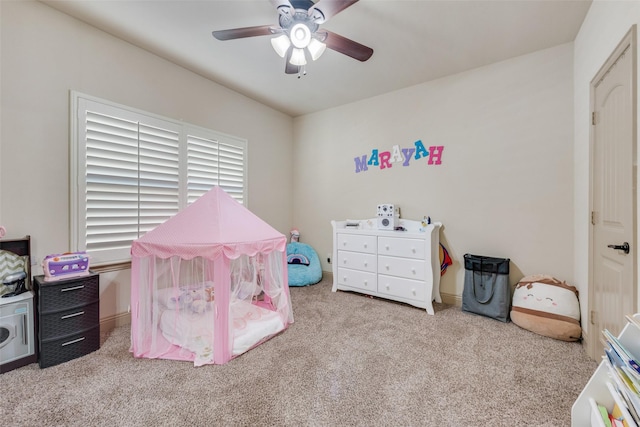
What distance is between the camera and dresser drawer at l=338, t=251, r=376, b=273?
3385mm

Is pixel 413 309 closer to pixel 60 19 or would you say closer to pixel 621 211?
pixel 621 211

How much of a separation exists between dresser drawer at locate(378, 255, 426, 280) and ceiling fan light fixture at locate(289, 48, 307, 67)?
2.32 m

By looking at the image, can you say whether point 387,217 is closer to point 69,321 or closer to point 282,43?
point 282,43

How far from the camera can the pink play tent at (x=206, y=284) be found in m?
1.98

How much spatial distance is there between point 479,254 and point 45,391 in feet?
12.8

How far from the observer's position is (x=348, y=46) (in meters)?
2.05

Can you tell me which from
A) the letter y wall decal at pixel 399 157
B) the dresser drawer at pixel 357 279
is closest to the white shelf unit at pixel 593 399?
the dresser drawer at pixel 357 279

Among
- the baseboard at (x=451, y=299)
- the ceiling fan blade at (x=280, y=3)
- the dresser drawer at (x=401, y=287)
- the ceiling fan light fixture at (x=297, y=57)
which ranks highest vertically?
the ceiling fan blade at (x=280, y=3)

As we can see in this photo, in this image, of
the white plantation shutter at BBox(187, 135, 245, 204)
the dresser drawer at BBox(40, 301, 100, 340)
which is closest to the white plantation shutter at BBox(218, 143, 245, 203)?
the white plantation shutter at BBox(187, 135, 245, 204)

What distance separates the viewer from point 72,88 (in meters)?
2.32

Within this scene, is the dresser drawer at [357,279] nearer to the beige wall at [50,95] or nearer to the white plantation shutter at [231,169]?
the white plantation shutter at [231,169]

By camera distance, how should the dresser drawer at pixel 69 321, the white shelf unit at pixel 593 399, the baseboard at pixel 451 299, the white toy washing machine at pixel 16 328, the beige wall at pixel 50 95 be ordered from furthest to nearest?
the baseboard at pixel 451 299 < the beige wall at pixel 50 95 < the dresser drawer at pixel 69 321 < the white toy washing machine at pixel 16 328 < the white shelf unit at pixel 593 399

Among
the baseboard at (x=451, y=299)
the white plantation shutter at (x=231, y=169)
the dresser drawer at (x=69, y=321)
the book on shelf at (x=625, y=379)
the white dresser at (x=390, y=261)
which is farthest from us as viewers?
the white plantation shutter at (x=231, y=169)

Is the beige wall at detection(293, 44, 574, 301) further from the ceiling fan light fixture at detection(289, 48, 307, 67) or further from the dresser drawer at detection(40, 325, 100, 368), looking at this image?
the dresser drawer at detection(40, 325, 100, 368)
